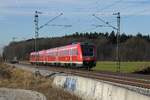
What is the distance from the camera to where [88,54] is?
59375mm

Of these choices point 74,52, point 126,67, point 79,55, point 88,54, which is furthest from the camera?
point 126,67

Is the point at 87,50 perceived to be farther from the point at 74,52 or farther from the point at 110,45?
the point at 110,45

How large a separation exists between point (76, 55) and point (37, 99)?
33.9 m

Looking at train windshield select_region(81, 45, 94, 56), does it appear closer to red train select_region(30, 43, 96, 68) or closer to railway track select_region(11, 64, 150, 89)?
red train select_region(30, 43, 96, 68)

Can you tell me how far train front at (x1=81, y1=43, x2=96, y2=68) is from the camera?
5872cm

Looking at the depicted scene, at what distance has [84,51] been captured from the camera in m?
58.9

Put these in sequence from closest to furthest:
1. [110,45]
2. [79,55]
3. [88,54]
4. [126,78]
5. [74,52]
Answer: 1. [126,78]
2. [79,55]
3. [88,54]
4. [74,52]
5. [110,45]

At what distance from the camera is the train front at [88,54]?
193 ft

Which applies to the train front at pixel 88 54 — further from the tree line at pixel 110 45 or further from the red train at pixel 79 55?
the tree line at pixel 110 45

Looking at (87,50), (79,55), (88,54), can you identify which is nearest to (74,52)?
(79,55)

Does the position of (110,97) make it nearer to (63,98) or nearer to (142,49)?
(63,98)

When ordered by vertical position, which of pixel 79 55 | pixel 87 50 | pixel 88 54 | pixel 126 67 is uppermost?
pixel 87 50

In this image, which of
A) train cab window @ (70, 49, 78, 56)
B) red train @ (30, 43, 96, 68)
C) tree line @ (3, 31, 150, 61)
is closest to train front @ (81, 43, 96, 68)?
red train @ (30, 43, 96, 68)

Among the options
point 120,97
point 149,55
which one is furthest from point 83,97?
point 149,55
